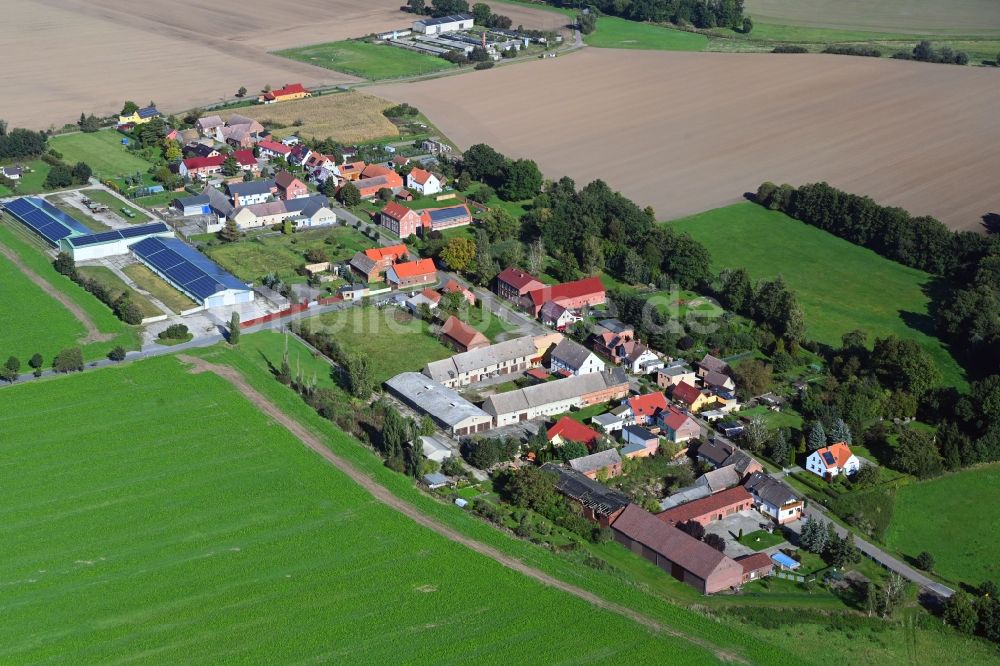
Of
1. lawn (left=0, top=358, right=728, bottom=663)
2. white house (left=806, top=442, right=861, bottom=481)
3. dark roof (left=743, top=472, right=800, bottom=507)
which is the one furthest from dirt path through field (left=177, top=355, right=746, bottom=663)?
white house (left=806, top=442, right=861, bottom=481)

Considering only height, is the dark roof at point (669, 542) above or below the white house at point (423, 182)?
below

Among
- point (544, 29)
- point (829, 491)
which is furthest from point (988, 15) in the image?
point (829, 491)

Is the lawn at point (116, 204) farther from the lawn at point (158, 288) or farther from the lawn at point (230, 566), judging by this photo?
the lawn at point (230, 566)

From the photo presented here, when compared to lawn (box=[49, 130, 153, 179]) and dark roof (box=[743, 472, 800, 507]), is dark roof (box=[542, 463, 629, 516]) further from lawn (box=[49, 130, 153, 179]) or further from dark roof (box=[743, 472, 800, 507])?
lawn (box=[49, 130, 153, 179])

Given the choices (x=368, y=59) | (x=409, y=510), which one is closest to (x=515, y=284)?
(x=409, y=510)

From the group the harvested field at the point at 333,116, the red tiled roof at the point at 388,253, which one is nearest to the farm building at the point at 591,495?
the red tiled roof at the point at 388,253

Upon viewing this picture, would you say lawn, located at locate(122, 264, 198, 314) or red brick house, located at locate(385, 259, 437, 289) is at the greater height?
red brick house, located at locate(385, 259, 437, 289)

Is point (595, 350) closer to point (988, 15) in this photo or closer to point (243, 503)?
point (243, 503)
